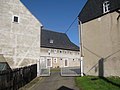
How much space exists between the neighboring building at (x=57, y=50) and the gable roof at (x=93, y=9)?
70.1 feet

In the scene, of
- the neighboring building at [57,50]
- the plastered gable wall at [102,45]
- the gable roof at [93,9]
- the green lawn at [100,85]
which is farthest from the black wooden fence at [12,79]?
the neighboring building at [57,50]

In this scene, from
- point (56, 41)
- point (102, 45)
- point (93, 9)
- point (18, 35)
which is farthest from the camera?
point (56, 41)

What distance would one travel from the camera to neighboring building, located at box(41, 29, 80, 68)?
44431mm

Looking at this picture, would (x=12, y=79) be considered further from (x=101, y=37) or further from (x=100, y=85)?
(x=101, y=37)

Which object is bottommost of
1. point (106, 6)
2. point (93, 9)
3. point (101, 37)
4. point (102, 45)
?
point (102, 45)

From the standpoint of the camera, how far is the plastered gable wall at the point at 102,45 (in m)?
18.2

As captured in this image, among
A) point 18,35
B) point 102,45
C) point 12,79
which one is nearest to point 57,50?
point 18,35

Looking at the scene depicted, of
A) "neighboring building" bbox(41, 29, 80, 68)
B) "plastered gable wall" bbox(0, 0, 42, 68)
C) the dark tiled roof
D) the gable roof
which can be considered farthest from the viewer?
the dark tiled roof

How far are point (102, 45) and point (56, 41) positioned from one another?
29758 mm

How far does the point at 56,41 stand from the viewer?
4906cm

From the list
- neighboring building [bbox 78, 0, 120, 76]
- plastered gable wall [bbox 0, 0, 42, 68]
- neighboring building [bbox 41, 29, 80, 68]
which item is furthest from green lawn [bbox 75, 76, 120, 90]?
neighboring building [bbox 41, 29, 80, 68]

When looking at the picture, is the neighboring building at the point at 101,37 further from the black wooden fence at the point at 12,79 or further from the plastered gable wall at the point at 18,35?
the plastered gable wall at the point at 18,35

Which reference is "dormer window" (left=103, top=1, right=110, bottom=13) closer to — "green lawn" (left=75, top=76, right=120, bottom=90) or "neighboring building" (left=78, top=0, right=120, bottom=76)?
"neighboring building" (left=78, top=0, right=120, bottom=76)

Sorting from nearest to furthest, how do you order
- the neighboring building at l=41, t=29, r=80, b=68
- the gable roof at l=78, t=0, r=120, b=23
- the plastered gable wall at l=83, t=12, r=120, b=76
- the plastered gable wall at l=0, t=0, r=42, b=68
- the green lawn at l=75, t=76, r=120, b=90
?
the green lawn at l=75, t=76, r=120, b=90, the plastered gable wall at l=83, t=12, r=120, b=76, the gable roof at l=78, t=0, r=120, b=23, the plastered gable wall at l=0, t=0, r=42, b=68, the neighboring building at l=41, t=29, r=80, b=68
